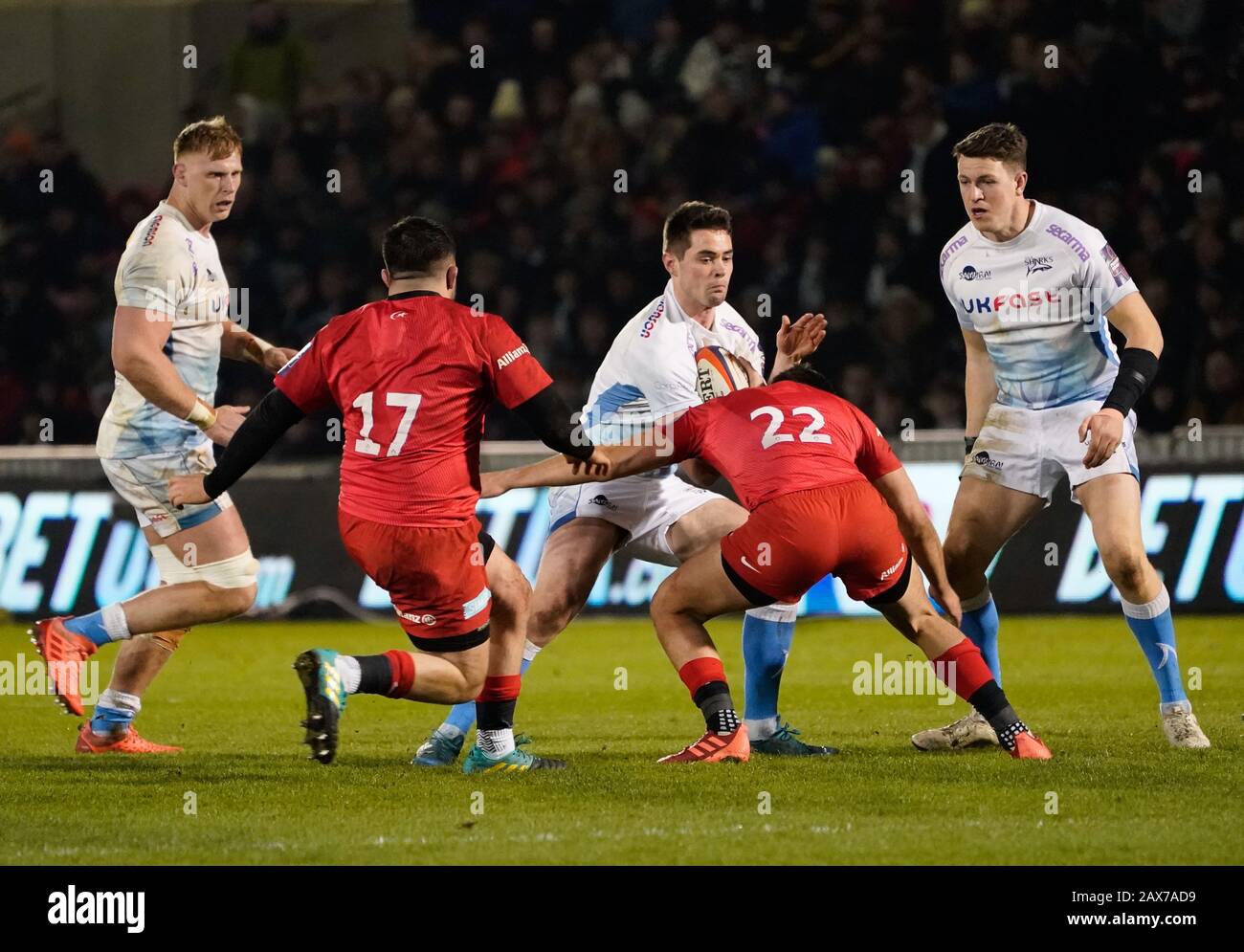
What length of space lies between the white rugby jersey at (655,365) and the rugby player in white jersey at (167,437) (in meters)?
1.32

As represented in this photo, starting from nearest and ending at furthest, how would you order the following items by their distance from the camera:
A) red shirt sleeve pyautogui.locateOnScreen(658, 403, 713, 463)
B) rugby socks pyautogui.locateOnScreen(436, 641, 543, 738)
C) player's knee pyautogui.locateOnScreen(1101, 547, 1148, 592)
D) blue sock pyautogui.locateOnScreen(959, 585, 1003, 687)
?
red shirt sleeve pyautogui.locateOnScreen(658, 403, 713, 463) < player's knee pyautogui.locateOnScreen(1101, 547, 1148, 592) < rugby socks pyautogui.locateOnScreen(436, 641, 543, 738) < blue sock pyautogui.locateOnScreen(959, 585, 1003, 687)

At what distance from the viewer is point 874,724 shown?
26.0 ft

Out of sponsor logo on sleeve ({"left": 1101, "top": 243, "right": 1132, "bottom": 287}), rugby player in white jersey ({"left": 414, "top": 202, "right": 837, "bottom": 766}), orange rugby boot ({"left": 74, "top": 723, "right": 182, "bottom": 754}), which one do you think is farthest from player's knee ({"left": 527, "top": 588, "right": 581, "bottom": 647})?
sponsor logo on sleeve ({"left": 1101, "top": 243, "right": 1132, "bottom": 287})

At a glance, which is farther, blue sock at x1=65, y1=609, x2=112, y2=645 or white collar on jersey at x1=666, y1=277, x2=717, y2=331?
white collar on jersey at x1=666, y1=277, x2=717, y2=331

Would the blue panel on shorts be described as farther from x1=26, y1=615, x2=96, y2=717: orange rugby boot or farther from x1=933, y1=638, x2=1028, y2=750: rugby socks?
x1=933, y1=638, x2=1028, y2=750: rugby socks

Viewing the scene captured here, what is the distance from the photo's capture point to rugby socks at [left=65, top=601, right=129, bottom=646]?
710 centimetres

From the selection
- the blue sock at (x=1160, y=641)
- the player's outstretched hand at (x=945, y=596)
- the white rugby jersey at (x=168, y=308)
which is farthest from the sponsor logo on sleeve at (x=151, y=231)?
the blue sock at (x=1160, y=641)

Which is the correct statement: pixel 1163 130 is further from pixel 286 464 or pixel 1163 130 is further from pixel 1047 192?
pixel 286 464

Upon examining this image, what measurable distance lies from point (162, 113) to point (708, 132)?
17.3 ft

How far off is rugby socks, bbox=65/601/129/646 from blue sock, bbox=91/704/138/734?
1.05ft

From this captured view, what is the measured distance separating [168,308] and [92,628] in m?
1.30

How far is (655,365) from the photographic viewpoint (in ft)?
24.6

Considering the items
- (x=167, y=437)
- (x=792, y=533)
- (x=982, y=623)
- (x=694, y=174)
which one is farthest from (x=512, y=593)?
(x=694, y=174)

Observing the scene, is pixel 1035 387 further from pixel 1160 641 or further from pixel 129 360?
pixel 129 360
